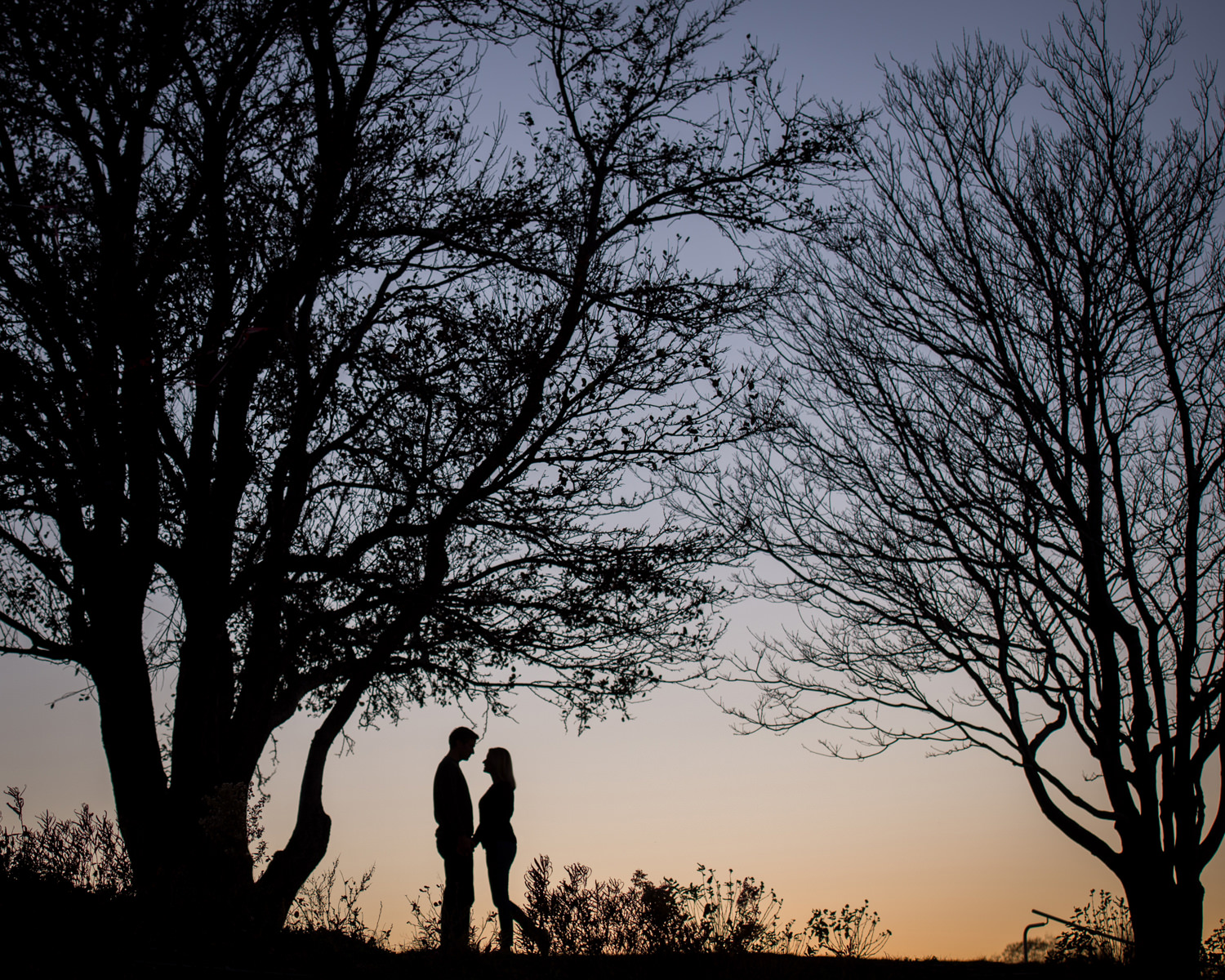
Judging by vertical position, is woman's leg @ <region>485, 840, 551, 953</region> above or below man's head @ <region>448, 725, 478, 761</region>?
below

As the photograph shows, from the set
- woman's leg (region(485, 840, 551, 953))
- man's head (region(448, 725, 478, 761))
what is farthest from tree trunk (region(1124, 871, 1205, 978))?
man's head (region(448, 725, 478, 761))

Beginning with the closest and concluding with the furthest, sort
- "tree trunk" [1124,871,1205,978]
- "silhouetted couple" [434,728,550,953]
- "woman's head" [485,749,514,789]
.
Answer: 1. "silhouetted couple" [434,728,550,953]
2. "tree trunk" [1124,871,1205,978]
3. "woman's head" [485,749,514,789]

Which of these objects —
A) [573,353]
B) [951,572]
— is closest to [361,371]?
[573,353]

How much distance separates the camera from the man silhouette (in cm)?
721

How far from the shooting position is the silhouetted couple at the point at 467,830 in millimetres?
7223

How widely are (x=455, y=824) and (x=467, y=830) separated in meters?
0.10

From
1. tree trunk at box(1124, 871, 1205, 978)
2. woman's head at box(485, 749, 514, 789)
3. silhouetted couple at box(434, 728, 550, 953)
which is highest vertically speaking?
woman's head at box(485, 749, 514, 789)

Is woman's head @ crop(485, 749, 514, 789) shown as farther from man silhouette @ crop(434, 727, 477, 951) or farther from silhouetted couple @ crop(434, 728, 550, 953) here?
man silhouette @ crop(434, 727, 477, 951)

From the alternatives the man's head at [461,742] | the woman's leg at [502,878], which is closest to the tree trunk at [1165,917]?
the woman's leg at [502,878]

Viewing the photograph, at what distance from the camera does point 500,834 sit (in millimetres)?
7359

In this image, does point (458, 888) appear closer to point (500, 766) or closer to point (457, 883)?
point (457, 883)

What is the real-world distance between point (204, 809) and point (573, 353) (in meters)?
Answer: 4.49

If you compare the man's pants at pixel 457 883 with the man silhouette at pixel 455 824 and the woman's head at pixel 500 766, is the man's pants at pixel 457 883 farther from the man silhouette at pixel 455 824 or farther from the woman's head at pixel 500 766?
the woman's head at pixel 500 766

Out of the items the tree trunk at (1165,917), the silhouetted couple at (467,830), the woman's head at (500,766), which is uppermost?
the woman's head at (500,766)
